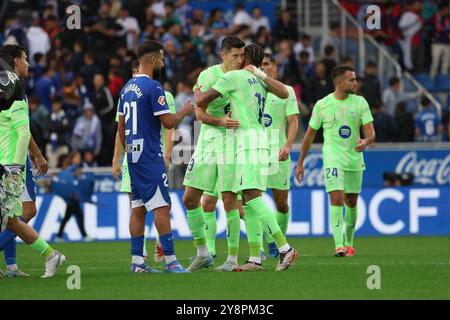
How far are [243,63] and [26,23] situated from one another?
16.1 meters

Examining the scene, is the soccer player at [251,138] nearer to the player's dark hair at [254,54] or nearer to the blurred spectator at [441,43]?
the player's dark hair at [254,54]

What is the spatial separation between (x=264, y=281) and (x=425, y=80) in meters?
19.1

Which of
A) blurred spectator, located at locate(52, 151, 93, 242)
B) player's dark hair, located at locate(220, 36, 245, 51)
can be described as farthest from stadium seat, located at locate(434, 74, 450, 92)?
player's dark hair, located at locate(220, 36, 245, 51)

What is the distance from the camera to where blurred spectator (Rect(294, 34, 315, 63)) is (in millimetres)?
28203

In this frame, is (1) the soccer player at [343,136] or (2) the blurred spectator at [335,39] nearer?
(1) the soccer player at [343,136]

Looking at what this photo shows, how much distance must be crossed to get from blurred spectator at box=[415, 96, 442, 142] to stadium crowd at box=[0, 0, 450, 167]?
2 cm

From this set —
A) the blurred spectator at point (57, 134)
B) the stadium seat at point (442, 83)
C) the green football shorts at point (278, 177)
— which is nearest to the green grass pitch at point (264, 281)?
the green football shorts at point (278, 177)

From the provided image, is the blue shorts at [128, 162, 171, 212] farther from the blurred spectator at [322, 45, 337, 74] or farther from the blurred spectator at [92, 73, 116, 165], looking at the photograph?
the blurred spectator at [322, 45, 337, 74]

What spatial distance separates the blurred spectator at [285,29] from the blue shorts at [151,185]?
53.6 feet

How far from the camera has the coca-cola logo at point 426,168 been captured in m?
24.2

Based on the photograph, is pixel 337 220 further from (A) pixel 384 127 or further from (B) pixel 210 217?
(A) pixel 384 127

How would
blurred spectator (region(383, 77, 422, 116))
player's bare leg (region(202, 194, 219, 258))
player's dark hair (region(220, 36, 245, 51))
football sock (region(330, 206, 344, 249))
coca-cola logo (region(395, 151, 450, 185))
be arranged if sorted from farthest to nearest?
blurred spectator (region(383, 77, 422, 116)), coca-cola logo (region(395, 151, 450, 185)), football sock (region(330, 206, 344, 249)), player's bare leg (region(202, 194, 219, 258)), player's dark hair (region(220, 36, 245, 51))

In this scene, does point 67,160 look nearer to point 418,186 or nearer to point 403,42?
point 418,186
